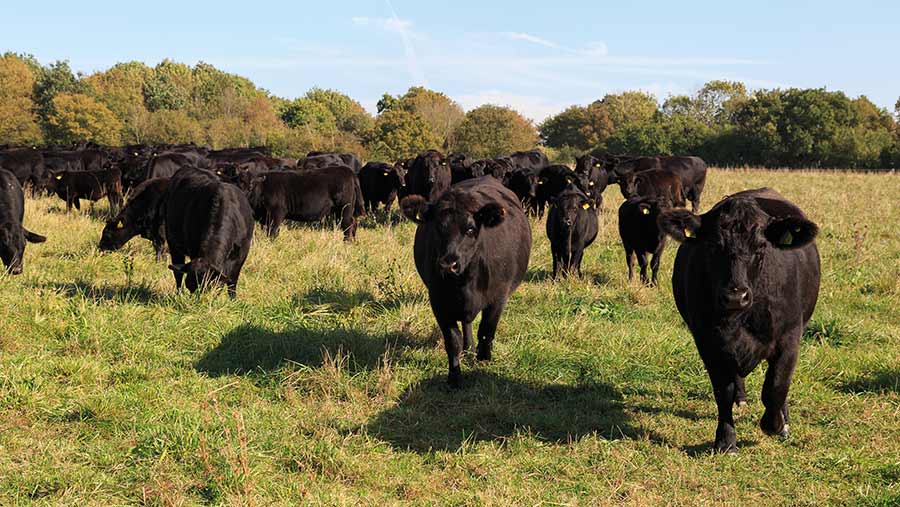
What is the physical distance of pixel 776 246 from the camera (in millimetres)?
4652

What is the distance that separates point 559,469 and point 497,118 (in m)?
52.8

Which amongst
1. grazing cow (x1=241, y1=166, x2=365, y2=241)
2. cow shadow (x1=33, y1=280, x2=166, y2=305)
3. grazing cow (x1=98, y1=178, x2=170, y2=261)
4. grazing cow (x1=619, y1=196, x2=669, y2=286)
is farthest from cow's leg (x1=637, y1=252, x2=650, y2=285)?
grazing cow (x1=98, y1=178, x2=170, y2=261)

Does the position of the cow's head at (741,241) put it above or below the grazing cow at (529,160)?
below

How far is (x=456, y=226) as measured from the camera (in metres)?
5.90

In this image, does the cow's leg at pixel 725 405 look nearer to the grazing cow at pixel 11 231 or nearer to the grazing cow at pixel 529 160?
the grazing cow at pixel 11 231

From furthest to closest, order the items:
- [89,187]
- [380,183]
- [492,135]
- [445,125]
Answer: [445,125] < [492,135] < [380,183] < [89,187]

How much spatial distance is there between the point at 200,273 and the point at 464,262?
345 centimetres

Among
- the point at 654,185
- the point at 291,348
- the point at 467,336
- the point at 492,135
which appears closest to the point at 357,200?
the point at 654,185

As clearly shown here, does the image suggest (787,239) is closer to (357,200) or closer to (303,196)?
(303,196)

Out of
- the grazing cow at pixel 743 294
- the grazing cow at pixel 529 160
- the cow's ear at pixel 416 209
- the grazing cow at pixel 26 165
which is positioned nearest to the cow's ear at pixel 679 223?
the grazing cow at pixel 743 294

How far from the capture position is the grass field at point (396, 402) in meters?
4.26

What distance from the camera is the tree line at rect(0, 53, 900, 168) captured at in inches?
2014

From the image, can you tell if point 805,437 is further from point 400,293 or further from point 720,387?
point 400,293

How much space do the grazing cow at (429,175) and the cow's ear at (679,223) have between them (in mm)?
12080
